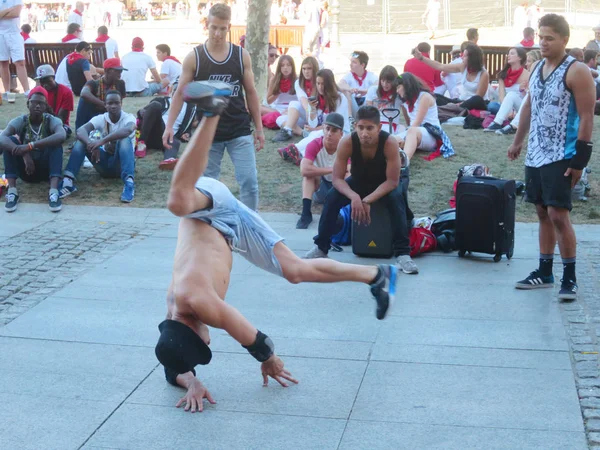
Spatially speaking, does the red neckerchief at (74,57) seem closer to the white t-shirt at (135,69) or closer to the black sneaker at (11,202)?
the white t-shirt at (135,69)

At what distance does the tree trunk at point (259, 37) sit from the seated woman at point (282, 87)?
1.89m

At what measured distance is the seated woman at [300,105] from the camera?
1067 cm

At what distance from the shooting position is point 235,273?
6.77 m

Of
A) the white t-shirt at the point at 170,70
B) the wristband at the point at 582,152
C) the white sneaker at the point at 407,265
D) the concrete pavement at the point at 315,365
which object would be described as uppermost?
the white t-shirt at the point at 170,70

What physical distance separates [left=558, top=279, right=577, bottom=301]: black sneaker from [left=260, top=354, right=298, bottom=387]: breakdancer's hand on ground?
2.27m

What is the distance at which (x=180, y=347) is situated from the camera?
157 inches

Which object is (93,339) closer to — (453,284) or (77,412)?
(77,412)

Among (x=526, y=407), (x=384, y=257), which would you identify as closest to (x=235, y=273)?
(x=384, y=257)

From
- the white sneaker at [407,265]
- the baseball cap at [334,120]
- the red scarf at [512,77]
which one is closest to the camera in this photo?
the white sneaker at [407,265]

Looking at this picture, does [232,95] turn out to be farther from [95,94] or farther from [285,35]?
[285,35]

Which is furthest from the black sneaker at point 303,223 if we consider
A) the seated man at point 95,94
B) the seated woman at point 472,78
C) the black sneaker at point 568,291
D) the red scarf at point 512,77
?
the red scarf at point 512,77

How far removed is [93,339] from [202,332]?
1.33 metres

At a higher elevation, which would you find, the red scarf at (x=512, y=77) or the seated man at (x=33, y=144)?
the red scarf at (x=512, y=77)

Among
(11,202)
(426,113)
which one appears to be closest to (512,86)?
(426,113)
